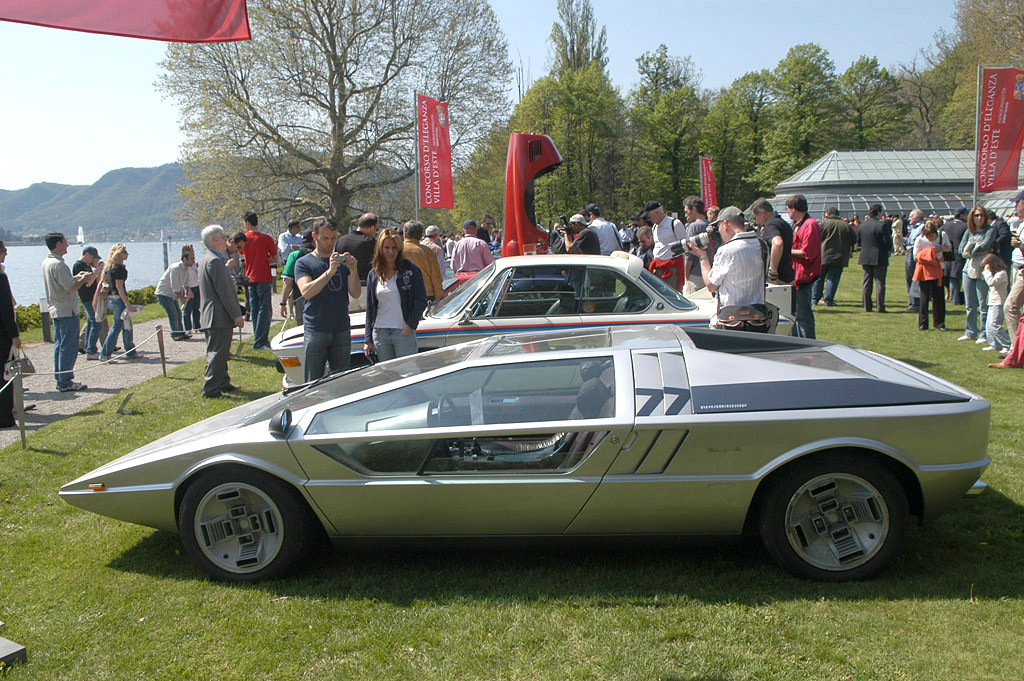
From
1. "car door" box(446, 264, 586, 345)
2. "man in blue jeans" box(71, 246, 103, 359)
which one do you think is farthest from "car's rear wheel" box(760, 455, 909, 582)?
"man in blue jeans" box(71, 246, 103, 359)

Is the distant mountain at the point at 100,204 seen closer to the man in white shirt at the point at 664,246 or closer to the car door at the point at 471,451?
the man in white shirt at the point at 664,246

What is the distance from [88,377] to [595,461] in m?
9.32

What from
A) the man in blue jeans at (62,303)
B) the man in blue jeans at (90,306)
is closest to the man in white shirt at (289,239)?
the man in blue jeans at (90,306)


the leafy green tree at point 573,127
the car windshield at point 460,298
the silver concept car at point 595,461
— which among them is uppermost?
the leafy green tree at point 573,127

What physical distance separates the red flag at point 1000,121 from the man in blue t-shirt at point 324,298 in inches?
453

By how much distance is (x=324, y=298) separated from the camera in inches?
264

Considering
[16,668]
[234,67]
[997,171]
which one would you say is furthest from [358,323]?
[234,67]

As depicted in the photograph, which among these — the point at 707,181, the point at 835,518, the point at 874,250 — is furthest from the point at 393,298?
the point at 707,181

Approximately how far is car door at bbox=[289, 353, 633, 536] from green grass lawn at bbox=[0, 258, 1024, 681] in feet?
1.15

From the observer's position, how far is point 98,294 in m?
11.5

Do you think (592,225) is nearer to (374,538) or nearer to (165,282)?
(165,282)

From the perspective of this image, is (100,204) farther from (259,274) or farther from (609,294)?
(609,294)

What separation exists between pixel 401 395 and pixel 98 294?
31.6 ft

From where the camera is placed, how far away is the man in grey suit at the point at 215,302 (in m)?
8.43
